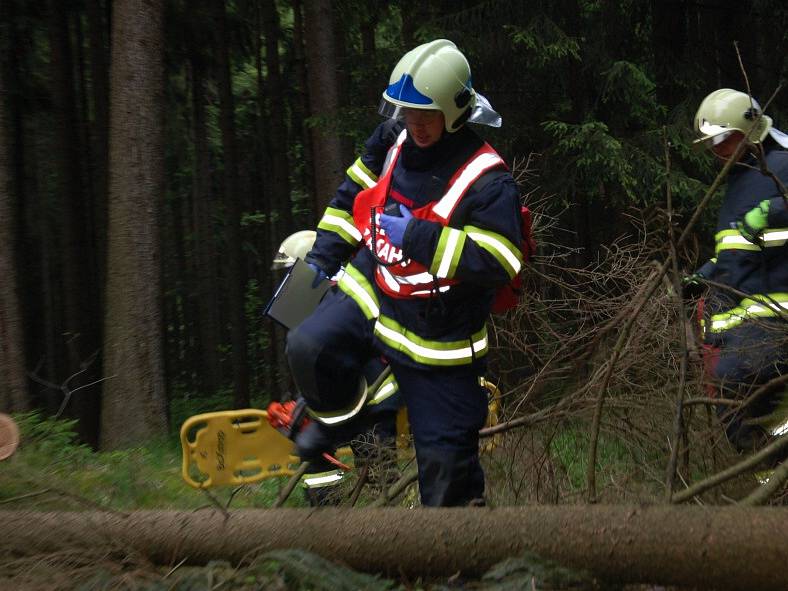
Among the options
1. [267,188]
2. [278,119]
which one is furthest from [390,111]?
[267,188]

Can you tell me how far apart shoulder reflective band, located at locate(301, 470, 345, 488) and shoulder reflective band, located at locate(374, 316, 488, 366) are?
1125mm

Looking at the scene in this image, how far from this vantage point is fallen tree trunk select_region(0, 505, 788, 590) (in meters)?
2.37

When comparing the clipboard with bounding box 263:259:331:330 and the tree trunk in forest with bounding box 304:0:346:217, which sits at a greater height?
the tree trunk in forest with bounding box 304:0:346:217

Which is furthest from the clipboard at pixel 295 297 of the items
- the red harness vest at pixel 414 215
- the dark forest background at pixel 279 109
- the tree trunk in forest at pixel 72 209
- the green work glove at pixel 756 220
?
the tree trunk in forest at pixel 72 209

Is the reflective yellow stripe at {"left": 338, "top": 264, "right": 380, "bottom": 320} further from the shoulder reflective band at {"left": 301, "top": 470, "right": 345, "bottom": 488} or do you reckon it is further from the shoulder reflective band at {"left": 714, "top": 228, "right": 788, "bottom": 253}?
the shoulder reflective band at {"left": 714, "top": 228, "right": 788, "bottom": 253}

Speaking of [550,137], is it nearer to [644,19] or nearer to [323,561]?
[644,19]

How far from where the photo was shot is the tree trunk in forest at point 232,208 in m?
15.2

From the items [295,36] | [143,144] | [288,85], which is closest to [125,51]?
[143,144]

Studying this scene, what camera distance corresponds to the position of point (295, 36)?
16203 mm

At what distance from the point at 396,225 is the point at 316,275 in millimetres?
1224

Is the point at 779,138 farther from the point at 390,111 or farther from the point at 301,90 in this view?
the point at 301,90

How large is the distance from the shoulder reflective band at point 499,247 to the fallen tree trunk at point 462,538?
1055 millimetres

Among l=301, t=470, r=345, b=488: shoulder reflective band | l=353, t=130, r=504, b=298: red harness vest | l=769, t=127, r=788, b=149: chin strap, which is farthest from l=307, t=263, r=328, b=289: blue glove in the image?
l=769, t=127, r=788, b=149: chin strap

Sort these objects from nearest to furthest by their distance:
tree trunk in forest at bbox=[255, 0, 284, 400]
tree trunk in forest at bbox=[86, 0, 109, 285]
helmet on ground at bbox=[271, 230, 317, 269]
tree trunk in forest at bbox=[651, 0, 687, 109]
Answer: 1. helmet on ground at bbox=[271, 230, 317, 269]
2. tree trunk in forest at bbox=[651, 0, 687, 109]
3. tree trunk in forest at bbox=[86, 0, 109, 285]
4. tree trunk in forest at bbox=[255, 0, 284, 400]
